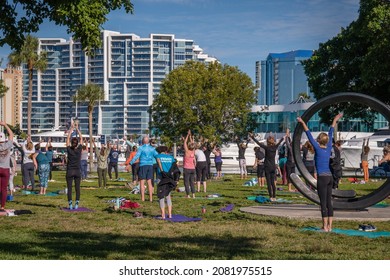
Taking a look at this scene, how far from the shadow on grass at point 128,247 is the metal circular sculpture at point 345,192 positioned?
13.0 feet

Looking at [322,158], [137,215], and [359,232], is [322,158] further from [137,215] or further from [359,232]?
[137,215]

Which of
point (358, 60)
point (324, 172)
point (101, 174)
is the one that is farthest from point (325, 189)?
point (358, 60)

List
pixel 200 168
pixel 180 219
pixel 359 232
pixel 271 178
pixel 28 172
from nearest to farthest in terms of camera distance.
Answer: pixel 359 232
pixel 180 219
pixel 271 178
pixel 28 172
pixel 200 168

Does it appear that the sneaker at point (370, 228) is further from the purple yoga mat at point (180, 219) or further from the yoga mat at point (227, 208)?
the yoga mat at point (227, 208)

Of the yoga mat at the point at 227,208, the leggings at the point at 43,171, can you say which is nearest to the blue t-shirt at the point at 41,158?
the leggings at the point at 43,171

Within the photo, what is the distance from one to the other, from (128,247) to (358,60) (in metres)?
34.4

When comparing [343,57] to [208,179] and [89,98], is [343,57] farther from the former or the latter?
[89,98]

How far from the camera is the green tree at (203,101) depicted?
63.0 metres

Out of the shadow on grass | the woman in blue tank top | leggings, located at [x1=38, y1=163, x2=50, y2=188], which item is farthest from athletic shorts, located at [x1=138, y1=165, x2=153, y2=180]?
the woman in blue tank top

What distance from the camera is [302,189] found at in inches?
578

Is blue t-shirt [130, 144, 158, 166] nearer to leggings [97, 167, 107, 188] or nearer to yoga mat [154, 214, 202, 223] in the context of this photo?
yoga mat [154, 214, 202, 223]

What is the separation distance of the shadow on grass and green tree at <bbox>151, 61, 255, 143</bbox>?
5073 cm

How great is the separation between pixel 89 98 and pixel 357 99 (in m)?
68.7

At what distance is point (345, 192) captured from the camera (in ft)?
48.7
